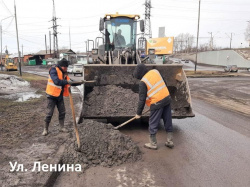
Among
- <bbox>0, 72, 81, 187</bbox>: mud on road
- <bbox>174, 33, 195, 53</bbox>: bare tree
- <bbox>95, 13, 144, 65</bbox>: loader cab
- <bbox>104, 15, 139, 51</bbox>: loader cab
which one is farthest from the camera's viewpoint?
<bbox>174, 33, 195, 53</bbox>: bare tree

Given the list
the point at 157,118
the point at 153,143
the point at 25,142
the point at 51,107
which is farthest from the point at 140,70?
the point at 25,142

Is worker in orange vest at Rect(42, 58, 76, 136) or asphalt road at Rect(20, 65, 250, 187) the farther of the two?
worker in orange vest at Rect(42, 58, 76, 136)

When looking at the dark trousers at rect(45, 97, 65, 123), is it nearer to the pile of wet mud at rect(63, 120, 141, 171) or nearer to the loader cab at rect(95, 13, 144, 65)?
the pile of wet mud at rect(63, 120, 141, 171)

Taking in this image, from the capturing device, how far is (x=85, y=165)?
370 centimetres

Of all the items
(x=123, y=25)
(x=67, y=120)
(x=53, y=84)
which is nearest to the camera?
(x=53, y=84)

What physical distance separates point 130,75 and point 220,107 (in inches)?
163

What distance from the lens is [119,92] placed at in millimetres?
5941

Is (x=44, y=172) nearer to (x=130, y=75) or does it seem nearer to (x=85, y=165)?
(x=85, y=165)

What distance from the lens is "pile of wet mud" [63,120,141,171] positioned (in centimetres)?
381

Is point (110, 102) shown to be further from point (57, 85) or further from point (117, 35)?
point (117, 35)

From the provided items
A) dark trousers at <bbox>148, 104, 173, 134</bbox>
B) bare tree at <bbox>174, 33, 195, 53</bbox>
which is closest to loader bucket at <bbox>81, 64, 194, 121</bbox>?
dark trousers at <bbox>148, 104, 173, 134</bbox>

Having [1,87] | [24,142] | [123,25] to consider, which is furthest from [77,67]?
[24,142]

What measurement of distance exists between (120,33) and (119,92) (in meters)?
3.38

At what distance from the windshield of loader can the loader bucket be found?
2.55m
